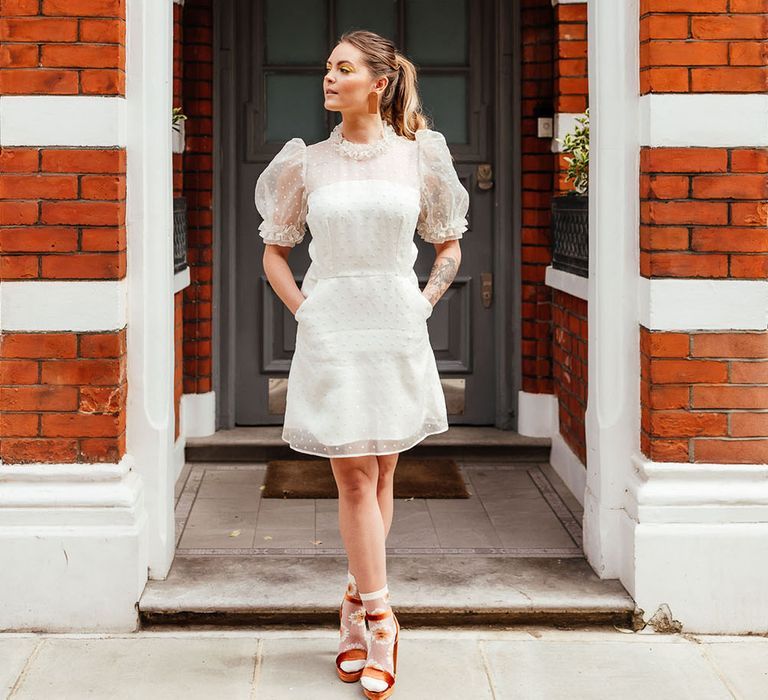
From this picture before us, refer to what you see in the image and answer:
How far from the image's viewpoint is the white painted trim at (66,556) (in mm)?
4031

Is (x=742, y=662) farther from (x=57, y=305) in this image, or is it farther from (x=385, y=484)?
(x=57, y=305)

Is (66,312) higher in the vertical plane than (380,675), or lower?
higher

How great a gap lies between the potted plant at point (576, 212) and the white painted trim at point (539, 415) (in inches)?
32.8

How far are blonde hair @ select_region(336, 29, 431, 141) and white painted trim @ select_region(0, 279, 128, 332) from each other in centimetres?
115

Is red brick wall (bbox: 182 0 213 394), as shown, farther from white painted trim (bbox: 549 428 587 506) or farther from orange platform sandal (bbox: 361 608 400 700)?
orange platform sandal (bbox: 361 608 400 700)

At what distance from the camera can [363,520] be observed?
3535 millimetres

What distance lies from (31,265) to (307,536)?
64.9 inches

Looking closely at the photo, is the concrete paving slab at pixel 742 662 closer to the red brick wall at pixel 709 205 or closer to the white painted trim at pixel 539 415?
the red brick wall at pixel 709 205

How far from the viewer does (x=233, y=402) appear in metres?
6.58

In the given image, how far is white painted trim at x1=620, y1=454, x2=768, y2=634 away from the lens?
13.4 ft

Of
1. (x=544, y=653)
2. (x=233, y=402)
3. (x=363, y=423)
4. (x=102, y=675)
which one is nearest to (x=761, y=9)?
(x=363, y=423)

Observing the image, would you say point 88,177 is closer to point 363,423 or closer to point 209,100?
point 363,423

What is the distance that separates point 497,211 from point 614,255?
229 centimetres

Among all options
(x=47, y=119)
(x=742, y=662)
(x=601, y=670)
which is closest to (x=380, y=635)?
(x=601, y=670)
